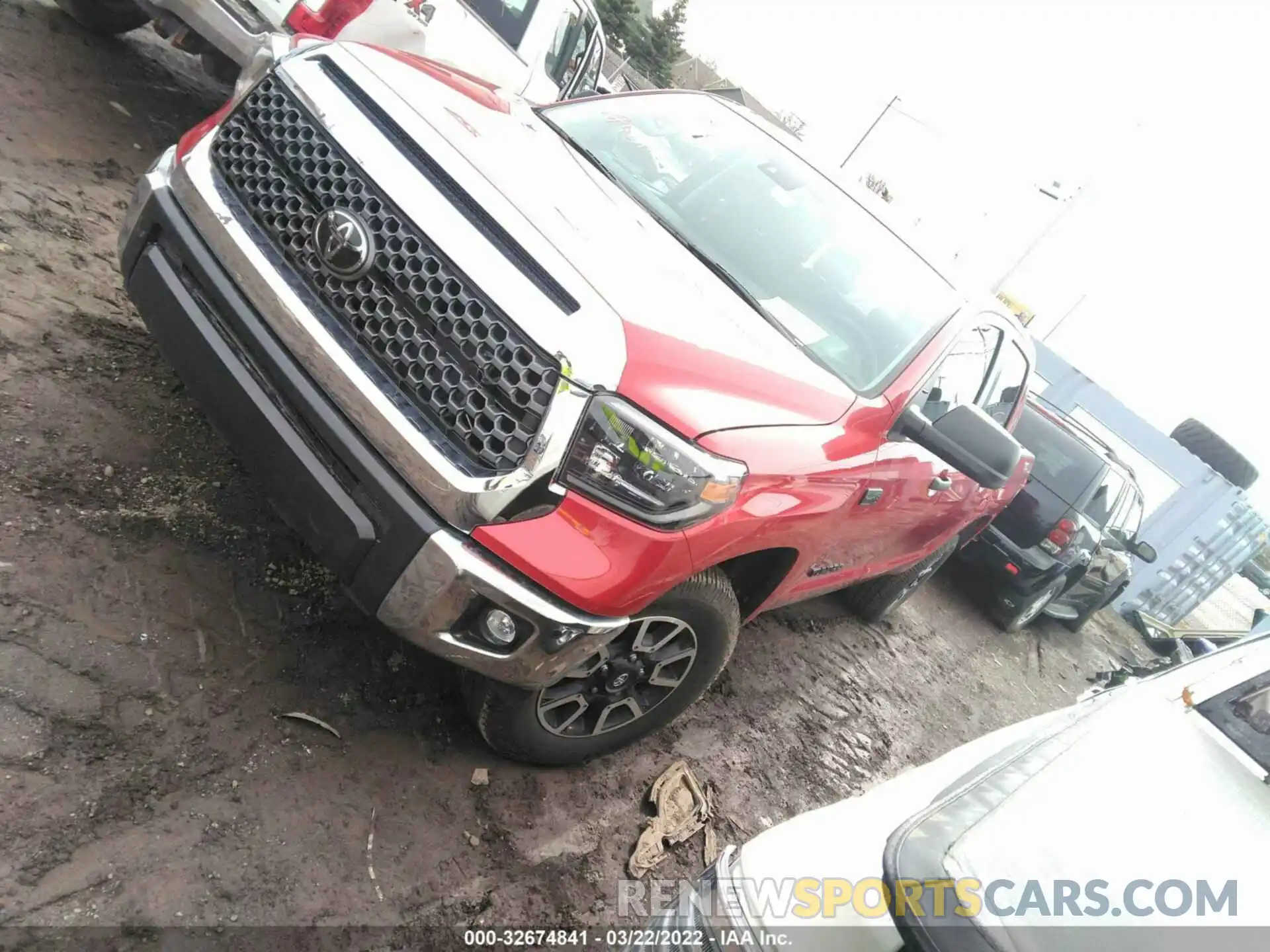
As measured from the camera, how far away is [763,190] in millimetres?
3025

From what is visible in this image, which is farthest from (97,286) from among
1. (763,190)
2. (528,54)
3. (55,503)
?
(528,54)

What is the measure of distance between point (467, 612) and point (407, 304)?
804 mm

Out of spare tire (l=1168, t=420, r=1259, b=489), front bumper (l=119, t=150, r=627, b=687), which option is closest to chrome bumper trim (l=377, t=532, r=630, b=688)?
front bumper (l=119, t=150, r=627, b=687)

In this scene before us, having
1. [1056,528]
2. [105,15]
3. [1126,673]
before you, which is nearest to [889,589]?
[1126,673]

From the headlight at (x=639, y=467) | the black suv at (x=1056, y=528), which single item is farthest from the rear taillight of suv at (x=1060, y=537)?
the headlight at (x=639, y=467)

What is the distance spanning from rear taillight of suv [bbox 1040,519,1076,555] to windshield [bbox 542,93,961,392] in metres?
3.74

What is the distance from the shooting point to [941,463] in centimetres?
302

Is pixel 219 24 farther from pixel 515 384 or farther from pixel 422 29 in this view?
pixel 515 384

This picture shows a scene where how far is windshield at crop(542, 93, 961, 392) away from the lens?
2.62 m

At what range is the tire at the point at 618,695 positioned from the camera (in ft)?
6.97

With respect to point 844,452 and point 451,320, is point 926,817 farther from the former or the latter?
point 451,320

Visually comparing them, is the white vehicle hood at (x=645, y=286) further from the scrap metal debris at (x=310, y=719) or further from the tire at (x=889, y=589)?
the tire at (x=889, y=589)

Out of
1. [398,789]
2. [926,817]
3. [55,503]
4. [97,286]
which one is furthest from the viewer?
[97,286]

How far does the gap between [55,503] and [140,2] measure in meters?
3.57
